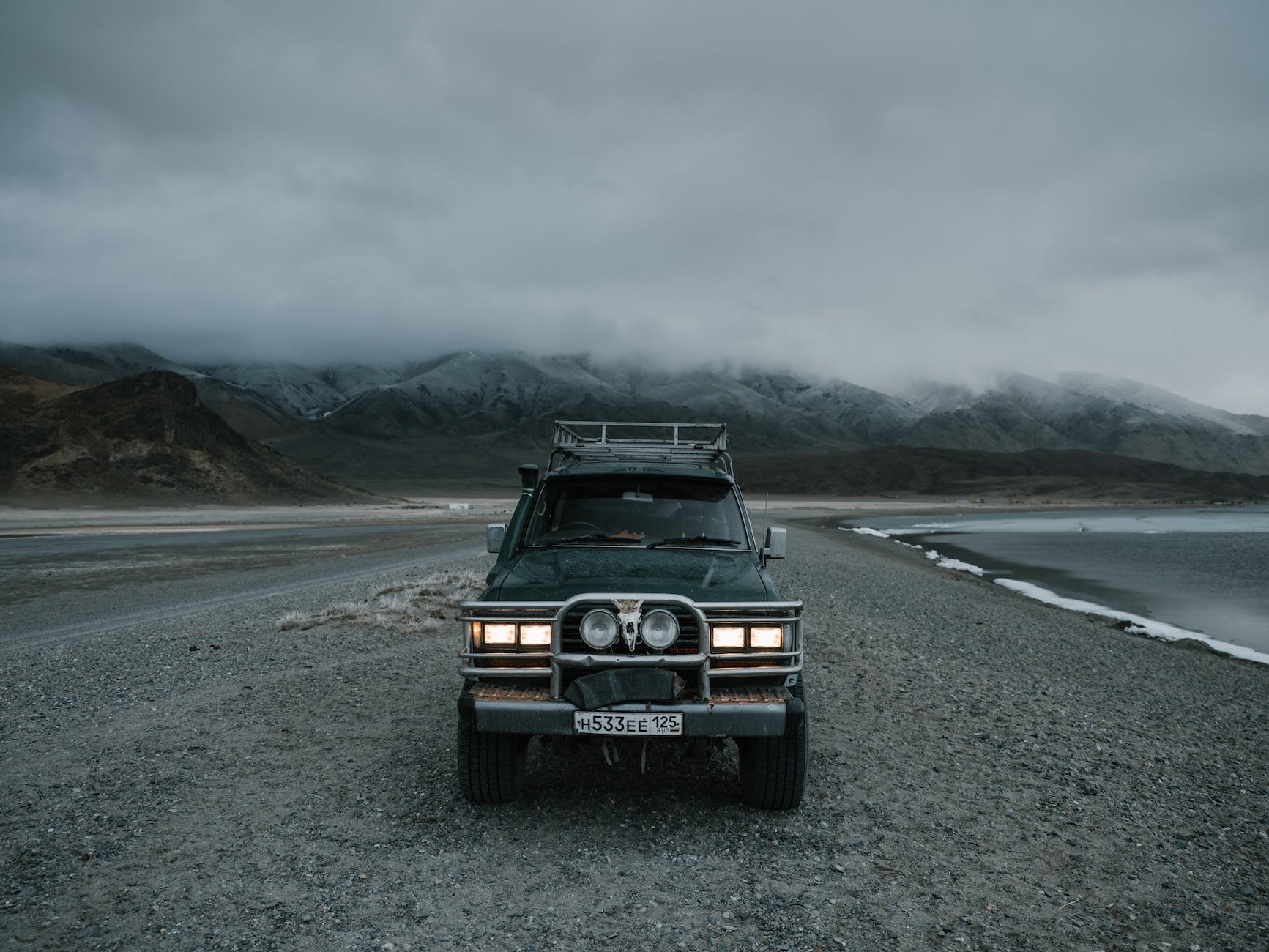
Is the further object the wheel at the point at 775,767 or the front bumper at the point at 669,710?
→ the wheel at the point at 775,767

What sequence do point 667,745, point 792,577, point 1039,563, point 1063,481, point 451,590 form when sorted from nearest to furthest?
point 667,745 → point 451,590 → point 792,577 → point 1039,563 → point 1063,481

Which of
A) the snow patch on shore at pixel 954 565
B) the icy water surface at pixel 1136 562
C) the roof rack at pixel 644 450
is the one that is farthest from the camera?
the snow patch on shore at pixel 954 565

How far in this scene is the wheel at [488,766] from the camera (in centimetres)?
512

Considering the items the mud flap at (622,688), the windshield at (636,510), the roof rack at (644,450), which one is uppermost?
the roof rack at (644,450)

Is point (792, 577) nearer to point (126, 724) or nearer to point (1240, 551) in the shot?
point (126, 724)

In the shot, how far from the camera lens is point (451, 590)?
16.0 metres

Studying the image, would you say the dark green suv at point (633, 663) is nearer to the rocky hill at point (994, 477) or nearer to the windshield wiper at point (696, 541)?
the windshield wiper at point (696, 541)

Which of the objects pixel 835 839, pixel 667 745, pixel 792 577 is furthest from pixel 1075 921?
pixel 792 577

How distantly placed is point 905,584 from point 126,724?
17531 mm

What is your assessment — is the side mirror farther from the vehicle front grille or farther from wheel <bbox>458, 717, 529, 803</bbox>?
the vehicle front grille

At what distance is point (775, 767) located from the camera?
5109mm

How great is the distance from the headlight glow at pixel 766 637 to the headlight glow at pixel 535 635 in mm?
1169

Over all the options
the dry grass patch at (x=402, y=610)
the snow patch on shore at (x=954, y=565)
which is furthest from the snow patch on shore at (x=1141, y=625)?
the dry grass patch at (x=402, y=610)

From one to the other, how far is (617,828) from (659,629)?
1.33m
